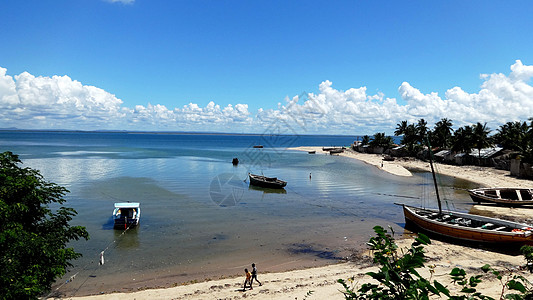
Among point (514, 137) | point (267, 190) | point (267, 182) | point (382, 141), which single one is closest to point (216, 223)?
point (267, 190)

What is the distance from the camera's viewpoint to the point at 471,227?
25.0 metres

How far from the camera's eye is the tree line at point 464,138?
5869 centimetres

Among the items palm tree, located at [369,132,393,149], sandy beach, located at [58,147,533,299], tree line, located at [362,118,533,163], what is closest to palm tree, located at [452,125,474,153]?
tree line, located at [362,118,533,163]

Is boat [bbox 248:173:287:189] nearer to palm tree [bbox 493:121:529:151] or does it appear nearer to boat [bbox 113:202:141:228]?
boat [bbox 113:202:141:228]

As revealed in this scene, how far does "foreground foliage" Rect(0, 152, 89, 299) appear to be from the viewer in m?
11.0

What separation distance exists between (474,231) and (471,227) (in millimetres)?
1874

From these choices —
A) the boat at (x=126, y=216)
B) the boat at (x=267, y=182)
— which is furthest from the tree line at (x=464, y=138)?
the boat at (x=126, y=216)

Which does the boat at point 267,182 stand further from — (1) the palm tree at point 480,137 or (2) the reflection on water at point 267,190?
(1) the palm tree at point 480,137

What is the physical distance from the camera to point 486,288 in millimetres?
14398

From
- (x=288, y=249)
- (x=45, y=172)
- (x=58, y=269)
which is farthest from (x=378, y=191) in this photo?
(x=45, y=172)

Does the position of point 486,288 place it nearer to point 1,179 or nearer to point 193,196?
point 1,179

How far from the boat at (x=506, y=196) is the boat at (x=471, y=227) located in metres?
11.7

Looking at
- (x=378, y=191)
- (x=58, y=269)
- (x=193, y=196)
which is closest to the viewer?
(x=58, y=269)

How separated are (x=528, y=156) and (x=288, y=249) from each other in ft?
159
